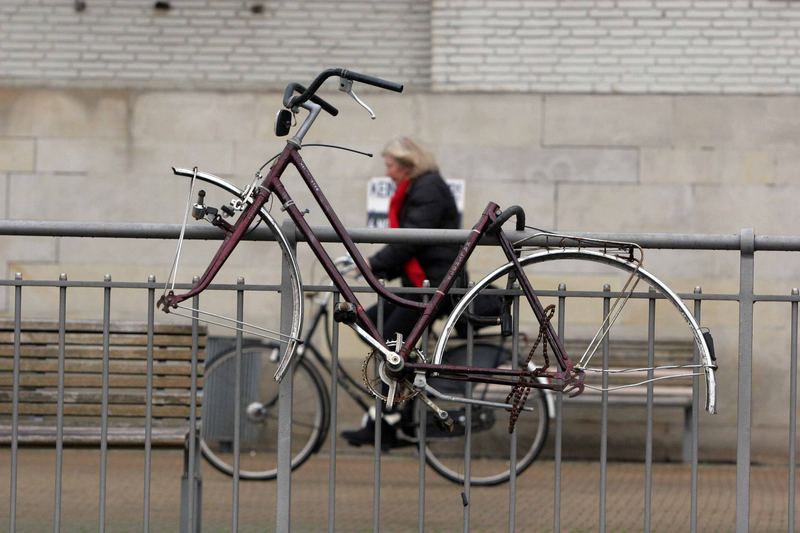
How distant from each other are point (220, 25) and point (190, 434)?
552 centimetres

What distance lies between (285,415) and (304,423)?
117 inches

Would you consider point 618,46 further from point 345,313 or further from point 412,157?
point 345,313

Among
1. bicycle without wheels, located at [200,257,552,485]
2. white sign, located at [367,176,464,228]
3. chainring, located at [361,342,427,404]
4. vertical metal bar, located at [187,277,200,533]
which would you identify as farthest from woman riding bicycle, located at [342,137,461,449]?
chainring, located at [361,342,427,404]

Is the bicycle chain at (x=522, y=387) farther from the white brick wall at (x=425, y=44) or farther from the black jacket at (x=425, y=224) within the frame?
the white brick wall at (x=425, y=44)

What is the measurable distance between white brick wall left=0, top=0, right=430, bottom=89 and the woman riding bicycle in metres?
2.23

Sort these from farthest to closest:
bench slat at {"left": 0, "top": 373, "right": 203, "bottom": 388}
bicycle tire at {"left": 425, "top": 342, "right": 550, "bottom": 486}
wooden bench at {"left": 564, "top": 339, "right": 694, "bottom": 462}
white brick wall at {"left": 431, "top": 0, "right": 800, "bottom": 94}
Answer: white brick wall at {"left": 431, "top": 0, "right": 800, "bottom": 94}
wooden bench at {"left": 564, "top": 339, "right": 694, "bottom": 462}
bicycle tire at {"left": 425, "top": 342, "right": 550, "bottom": 486}
bench slat at {"left": 0, "top": 373, "right": 203, "bottom": 388}

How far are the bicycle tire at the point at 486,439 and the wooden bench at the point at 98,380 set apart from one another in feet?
6.22

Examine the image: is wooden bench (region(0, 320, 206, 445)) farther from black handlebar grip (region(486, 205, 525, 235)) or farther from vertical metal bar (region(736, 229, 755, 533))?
vertical metal bar (region(736, 229, 755, 533))

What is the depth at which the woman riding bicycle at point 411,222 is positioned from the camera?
7.93 m

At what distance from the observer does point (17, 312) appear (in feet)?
18.4

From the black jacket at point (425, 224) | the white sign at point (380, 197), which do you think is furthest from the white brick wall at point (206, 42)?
the black jacket at point (425, 224)

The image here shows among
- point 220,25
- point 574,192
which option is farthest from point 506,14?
point 220,25

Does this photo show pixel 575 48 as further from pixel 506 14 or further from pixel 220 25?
pixel 220 25

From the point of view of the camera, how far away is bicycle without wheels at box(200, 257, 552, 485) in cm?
838
